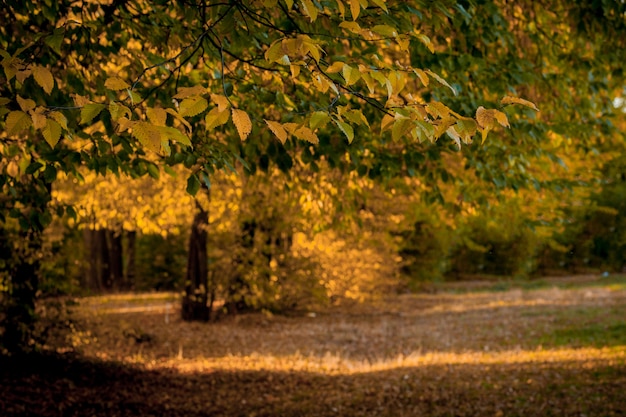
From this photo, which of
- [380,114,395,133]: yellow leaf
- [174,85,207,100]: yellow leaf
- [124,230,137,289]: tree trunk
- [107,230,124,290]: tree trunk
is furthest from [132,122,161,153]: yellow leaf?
[124,230,137,289]: tree trunk

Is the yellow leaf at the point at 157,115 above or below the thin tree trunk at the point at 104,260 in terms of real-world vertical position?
above

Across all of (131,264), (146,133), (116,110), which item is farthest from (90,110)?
(131,264)

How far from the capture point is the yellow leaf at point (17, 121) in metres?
2.33

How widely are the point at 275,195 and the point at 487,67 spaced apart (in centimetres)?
508

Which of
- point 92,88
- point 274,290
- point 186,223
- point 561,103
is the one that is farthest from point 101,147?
point 186,223

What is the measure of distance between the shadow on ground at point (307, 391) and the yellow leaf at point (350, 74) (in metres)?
6.15

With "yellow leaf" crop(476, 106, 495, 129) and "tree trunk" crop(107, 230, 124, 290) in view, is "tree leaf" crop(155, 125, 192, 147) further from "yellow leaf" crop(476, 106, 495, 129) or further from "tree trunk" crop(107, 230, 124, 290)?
"tree trunk" crop(107, 230, 124, 290)

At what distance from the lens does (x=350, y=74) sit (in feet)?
8.20

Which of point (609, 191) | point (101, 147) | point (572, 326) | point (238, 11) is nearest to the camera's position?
point (238, 11)

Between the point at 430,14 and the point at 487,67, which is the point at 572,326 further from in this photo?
the point at 430,14

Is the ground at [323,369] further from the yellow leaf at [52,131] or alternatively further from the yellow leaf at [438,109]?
the yellow leaf at [52,131]

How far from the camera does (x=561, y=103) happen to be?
7117mm

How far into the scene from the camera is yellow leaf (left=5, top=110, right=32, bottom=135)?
2328mm

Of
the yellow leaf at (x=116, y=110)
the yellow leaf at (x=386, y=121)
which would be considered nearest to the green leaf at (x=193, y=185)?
the yellow leaf at (x=116, y=110)
